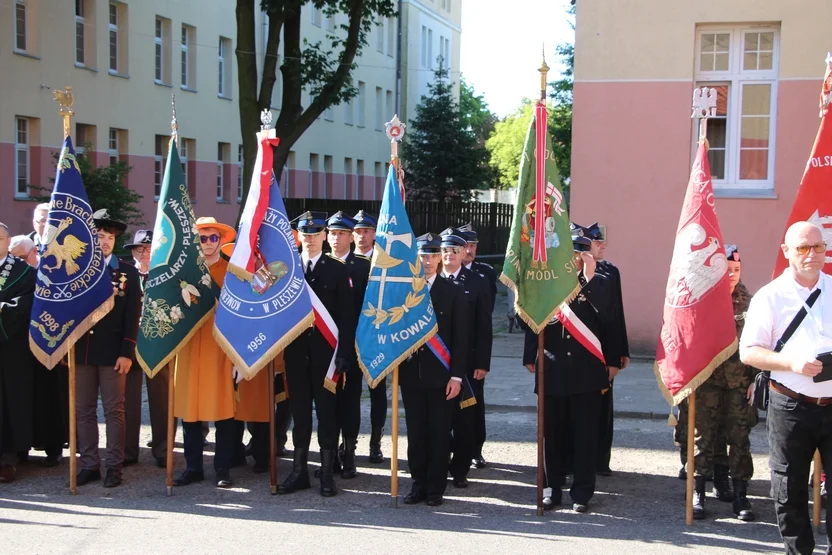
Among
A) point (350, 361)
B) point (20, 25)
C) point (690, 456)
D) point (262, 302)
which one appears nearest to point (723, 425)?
point (690, 456)

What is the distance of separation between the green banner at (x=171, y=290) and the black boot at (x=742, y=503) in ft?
13.2

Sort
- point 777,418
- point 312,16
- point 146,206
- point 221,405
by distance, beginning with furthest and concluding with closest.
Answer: point 312,16 < point 146,206 < point 221,405 < point 777,418

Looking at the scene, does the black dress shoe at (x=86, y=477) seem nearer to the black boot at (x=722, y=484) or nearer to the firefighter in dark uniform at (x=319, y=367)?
the firefighter in dark uniform at (x=319, y=367)

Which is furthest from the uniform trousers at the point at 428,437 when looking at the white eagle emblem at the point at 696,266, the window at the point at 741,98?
the window at the point at 741,98

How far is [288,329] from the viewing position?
7414mm

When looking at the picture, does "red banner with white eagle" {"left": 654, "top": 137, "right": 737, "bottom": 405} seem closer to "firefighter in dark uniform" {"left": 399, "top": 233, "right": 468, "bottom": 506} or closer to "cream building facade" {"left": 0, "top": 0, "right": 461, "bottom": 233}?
"firefighter in dark uniform" {"left": 399, "top": 233, "right": 468, "bottom": 506}

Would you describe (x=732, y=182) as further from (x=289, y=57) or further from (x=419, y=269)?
(x=289, y=57)

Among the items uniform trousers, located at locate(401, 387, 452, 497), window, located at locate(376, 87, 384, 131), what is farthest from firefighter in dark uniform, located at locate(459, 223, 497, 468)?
window, located at locate(376, 87, 384, 131)

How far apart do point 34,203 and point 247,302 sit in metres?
17.2

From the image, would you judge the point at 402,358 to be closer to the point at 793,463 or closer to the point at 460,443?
the point at 460,443

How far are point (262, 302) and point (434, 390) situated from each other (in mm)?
1412

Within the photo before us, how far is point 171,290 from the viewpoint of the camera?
24.9 feet

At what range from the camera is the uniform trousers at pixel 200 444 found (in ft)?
25.6

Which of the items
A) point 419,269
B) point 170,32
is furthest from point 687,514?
point 170,32
